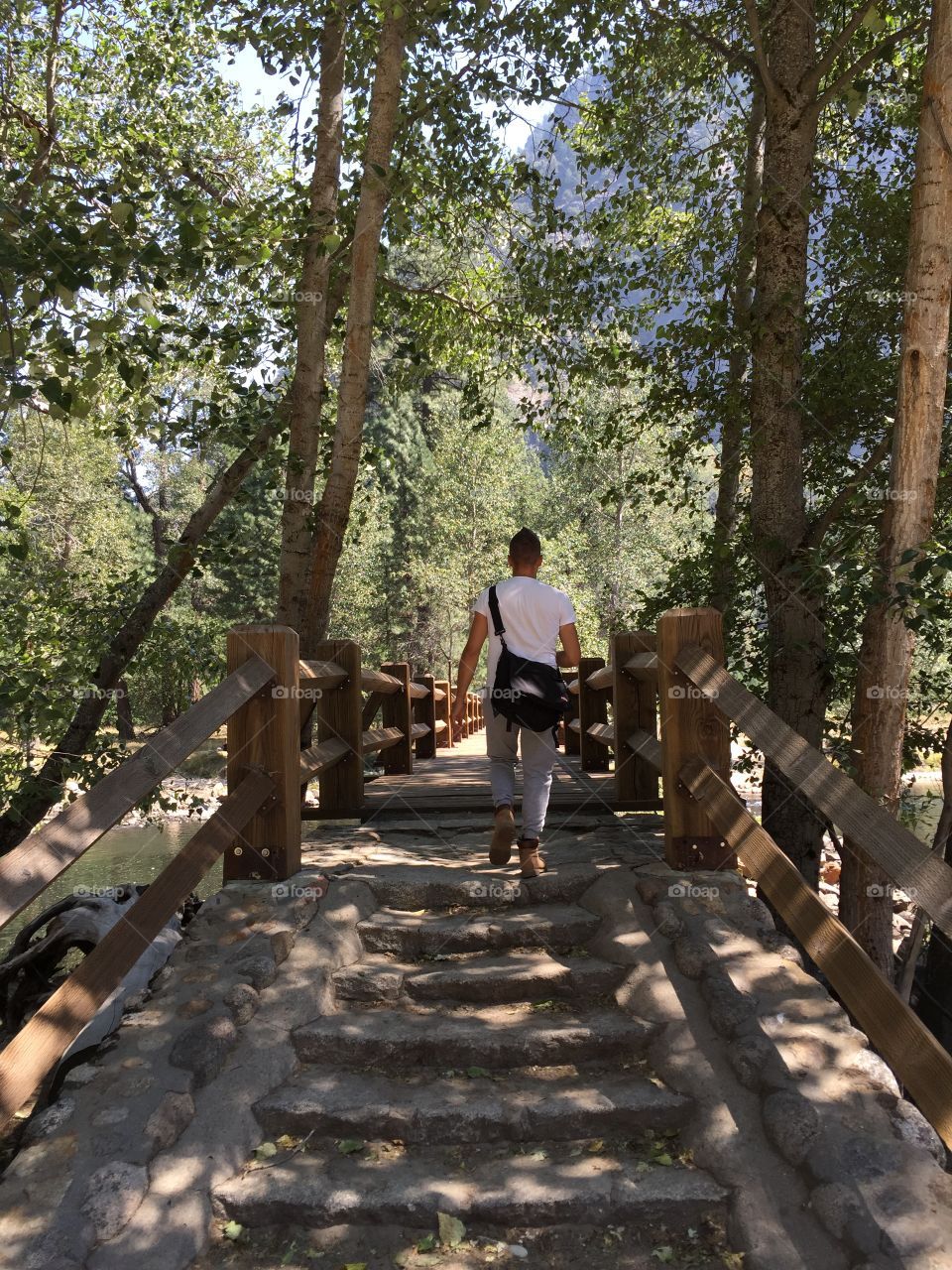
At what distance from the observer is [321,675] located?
20.8ft

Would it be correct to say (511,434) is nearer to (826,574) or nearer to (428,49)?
(428,49)

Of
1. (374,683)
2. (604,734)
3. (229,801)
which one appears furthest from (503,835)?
(374,683)

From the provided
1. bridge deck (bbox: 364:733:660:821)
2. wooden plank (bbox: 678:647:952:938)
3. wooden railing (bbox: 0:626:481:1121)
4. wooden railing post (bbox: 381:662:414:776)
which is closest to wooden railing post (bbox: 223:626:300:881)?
wooden railing (bbox: 0:626:481:1121)

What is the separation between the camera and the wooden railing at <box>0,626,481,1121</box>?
2971 mm

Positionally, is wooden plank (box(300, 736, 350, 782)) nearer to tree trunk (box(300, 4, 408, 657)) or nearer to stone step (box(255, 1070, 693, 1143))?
tree trunk (box(300, 4, 408, 657))

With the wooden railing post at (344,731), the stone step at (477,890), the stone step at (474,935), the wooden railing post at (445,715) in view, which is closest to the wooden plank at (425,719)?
the wooden railing post at (445,715)

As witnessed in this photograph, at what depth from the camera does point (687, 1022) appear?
4.05m

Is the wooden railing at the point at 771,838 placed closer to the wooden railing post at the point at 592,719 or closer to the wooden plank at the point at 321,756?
the wooden plank at the point at 321,756

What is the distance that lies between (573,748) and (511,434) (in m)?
30.4

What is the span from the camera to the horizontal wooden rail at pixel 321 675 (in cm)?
590

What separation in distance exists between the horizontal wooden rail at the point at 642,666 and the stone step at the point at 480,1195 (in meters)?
3.10

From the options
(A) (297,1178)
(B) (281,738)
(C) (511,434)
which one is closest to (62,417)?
(B) (281,738)

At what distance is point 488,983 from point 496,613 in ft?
6.50

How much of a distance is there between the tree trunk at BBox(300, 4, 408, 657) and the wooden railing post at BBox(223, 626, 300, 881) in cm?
260
